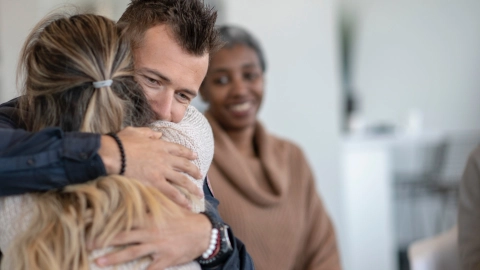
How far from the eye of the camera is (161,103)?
3.98 feet

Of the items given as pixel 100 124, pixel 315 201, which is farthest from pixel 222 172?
pixel 100 124

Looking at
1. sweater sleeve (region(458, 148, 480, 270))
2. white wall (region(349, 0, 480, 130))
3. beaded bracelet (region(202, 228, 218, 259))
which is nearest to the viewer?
beaded bracelet (region(202, 228, 218, 259))

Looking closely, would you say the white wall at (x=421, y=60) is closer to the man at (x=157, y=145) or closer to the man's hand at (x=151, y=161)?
the man at (x=157, y=145)

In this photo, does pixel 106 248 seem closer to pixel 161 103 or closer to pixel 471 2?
pixel 161 103

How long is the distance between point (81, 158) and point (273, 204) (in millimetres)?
1362

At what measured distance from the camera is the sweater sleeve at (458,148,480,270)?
68.0 inches

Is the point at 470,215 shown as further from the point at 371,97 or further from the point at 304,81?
the point at 371,97

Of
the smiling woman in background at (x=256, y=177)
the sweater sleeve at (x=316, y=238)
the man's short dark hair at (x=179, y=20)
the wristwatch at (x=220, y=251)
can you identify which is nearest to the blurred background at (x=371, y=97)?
the smiling woman in background at (x=256, y=177)

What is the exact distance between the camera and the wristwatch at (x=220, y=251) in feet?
3.53

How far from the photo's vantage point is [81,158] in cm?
95

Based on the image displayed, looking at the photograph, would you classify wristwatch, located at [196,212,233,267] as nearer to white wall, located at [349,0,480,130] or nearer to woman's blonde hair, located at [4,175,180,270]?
woman's blonde hair, located at [4,175,180,270]

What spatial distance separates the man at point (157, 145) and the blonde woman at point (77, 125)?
2 cm

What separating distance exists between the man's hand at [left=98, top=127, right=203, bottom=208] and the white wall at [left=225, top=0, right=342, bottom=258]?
2237mm

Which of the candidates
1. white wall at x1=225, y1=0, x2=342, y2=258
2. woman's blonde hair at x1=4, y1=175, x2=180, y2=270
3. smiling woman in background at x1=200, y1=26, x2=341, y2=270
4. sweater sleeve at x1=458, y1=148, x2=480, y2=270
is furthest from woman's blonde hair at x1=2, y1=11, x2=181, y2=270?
white wall at x1=225, y1=0, x2=342, y2=258
